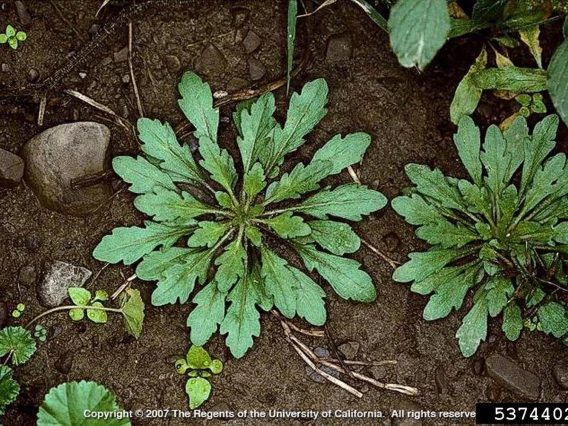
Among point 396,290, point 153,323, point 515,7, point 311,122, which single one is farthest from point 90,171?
point 515,7

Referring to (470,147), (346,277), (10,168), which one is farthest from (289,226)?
(10,168)

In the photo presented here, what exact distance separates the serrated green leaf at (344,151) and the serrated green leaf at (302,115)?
0.09 metres

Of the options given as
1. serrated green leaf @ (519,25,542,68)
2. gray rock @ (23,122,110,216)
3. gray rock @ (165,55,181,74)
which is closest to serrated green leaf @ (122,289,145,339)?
gray rock @ (23,122,110,216)

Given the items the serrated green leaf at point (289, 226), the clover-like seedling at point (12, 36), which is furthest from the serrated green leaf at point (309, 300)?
the clover-like seedling at point (12, 36)

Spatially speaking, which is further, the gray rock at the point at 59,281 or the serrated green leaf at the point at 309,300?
the gray rock at the point at 59,281

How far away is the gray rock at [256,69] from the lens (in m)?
3.05

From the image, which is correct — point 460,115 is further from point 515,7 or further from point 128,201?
point 128,201

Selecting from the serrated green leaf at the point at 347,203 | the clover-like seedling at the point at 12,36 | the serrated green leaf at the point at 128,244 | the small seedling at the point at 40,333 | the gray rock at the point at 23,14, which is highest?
the gray rock at the point at 23,14

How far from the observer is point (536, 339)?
2.96 metres

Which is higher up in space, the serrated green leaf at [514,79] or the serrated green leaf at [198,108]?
the serrated green leaf at [514,79]

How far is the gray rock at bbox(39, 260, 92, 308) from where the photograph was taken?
292 centimetres

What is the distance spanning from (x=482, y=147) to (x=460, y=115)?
0.15 meters

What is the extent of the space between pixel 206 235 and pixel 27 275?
714 mm

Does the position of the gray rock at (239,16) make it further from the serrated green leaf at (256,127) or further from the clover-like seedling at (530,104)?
the clover-like seedling at (530,104)
